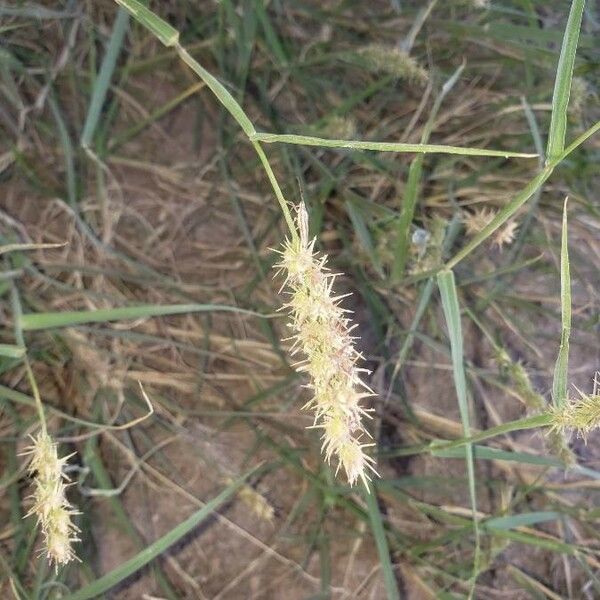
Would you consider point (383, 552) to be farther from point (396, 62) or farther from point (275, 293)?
point (396, 62)

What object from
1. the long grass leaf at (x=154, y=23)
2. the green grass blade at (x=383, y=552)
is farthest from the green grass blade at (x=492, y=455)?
the long grass leaf at (x=154, y=23)

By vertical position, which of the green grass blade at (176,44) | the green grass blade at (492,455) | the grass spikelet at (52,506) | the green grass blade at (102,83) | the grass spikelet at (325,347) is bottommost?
the green grass blade at (492,455)

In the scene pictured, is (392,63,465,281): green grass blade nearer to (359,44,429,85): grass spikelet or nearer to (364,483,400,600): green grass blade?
(359,44,429,85): grass spikelet

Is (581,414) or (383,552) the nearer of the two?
(581,414)

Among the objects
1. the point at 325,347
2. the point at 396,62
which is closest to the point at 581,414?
the point at 325,347

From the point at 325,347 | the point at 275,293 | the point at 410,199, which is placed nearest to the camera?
the point at 325,347

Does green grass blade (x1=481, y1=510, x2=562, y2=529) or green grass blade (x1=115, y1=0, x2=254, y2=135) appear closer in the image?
green grass blade (x1=115, y1=0, x2=254, y2=135)

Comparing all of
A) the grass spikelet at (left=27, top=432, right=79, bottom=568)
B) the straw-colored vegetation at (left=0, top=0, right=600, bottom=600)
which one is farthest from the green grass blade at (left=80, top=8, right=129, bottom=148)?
the grass spikelet at (left=27, top=432, right=79, bottom=568)

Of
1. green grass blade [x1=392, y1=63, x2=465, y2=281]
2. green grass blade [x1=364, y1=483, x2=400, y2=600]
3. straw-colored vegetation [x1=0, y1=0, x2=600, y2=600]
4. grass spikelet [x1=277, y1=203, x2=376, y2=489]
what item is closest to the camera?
grass spikelet [x1=277, y1=203, x2=376, y2=489]

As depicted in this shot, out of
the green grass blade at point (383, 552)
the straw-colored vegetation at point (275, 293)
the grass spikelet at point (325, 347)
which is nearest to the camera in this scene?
the grass spikelet at point (325, 347)

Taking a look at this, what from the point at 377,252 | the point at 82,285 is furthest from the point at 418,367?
the point at 82,285

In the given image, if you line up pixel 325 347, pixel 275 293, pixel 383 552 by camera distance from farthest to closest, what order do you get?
pixel 275 293 → pixel 383 552 → pixel 325 347

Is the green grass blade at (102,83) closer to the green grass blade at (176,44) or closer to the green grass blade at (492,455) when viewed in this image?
the green grass blade at (176,44)
